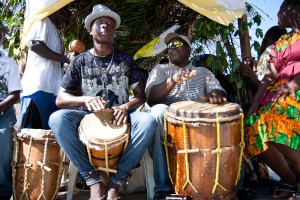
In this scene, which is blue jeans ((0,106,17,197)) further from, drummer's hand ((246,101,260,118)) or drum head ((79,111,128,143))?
drummer's hand ((246,101,260,118))

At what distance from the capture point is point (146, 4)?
16.0 feet

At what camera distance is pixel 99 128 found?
2.93m

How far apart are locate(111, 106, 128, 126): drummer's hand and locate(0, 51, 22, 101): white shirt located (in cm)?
101

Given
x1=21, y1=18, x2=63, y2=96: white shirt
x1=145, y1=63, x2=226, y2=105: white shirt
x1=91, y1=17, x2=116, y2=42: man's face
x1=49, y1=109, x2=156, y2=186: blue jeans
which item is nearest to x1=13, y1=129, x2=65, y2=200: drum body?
x1=49, y1=109, x2=156, y2=186: blue jeans

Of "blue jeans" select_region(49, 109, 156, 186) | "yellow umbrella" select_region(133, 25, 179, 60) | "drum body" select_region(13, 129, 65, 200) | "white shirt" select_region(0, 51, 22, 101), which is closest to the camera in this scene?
"blue jeans" select_region(49, 109, 156, 186)

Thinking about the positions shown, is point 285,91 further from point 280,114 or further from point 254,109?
point 254,109

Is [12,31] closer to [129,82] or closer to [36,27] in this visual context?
[36,27]

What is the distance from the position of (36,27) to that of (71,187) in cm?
155

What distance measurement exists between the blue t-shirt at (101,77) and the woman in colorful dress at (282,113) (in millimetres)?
1138

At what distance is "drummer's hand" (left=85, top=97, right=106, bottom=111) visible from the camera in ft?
9.78

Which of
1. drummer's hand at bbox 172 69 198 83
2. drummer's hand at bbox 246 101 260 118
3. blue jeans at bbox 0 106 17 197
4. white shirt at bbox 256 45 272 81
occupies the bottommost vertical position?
blue jeans at bbox 0 106 17 197

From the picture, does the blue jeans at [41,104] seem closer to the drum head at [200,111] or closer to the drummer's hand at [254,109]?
the drum head at [200,111]

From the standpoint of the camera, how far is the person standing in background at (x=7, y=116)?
3238 millimetres

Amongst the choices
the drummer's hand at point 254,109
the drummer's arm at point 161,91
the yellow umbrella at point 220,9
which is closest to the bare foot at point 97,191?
the drummer's arm at point 161,91
